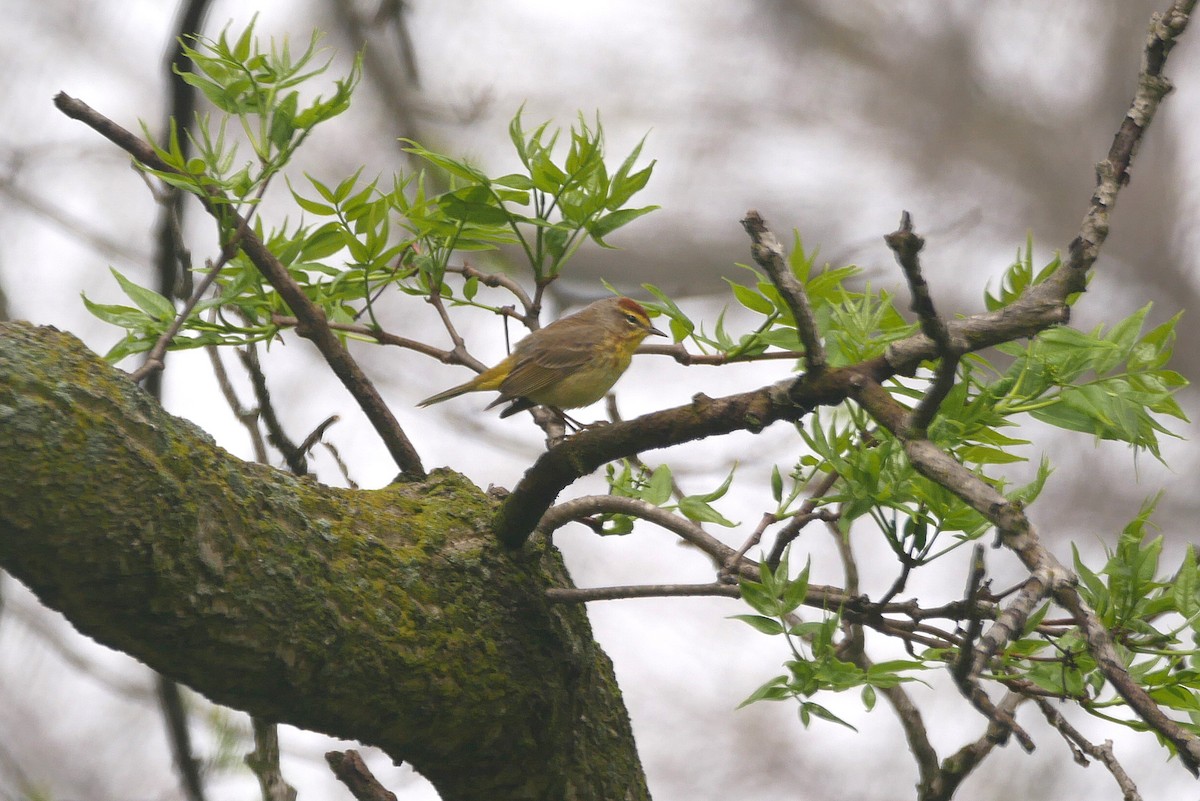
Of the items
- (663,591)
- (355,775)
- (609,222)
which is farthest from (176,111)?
(663,591)

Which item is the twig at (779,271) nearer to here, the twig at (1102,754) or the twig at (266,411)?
the twig at (1102,754)

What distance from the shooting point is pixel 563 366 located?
4.13m

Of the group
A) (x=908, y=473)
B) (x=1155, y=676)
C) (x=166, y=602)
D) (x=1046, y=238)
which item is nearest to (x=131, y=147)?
(x=166, y=602)

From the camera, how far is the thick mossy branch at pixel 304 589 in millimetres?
1734

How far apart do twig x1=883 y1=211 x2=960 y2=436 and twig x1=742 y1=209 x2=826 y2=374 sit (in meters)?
0.21

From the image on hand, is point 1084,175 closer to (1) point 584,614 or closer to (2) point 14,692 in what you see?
(1) point 584,614

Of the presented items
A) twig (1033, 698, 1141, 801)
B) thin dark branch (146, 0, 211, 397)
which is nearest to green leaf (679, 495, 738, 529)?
twig (1033, 698, 1141, 801)

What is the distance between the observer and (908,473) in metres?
1.98

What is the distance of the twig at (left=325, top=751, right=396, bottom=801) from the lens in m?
2.50

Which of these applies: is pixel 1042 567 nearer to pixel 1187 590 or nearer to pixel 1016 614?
pixel 1016 614

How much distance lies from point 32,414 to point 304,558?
21.9 inches

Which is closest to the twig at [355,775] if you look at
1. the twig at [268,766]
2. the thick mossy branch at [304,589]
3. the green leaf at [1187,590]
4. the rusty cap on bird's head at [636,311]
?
the thick mossy branch at [304,589]

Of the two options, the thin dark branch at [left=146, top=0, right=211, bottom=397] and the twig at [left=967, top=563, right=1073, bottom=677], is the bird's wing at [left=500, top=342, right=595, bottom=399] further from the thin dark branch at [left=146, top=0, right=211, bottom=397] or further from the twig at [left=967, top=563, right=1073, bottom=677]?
the twig at [left=967, top=563, right=1073, bottom=677]

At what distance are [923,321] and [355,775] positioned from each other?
5.47 ft
